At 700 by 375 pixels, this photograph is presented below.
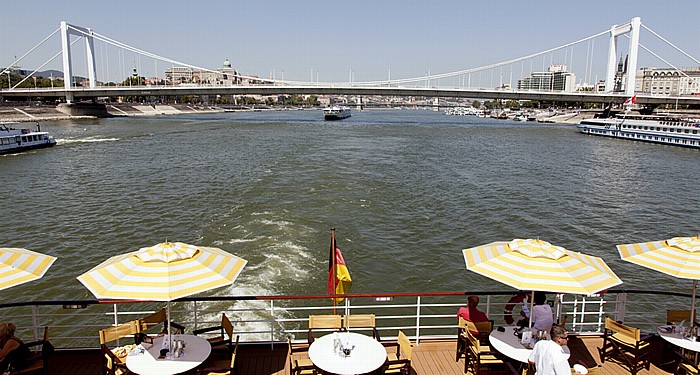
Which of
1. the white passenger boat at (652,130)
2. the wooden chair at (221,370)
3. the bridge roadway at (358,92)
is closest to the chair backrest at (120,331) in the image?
the wooden chair at (221,370)

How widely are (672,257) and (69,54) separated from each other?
98.8m

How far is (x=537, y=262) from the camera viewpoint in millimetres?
4766

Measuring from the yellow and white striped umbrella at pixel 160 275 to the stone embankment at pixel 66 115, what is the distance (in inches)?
2964

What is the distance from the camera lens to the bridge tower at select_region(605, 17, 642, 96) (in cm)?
6772

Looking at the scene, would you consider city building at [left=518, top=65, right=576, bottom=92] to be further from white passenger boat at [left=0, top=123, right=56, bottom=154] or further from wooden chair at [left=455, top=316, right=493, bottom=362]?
wooden chair at [left=455, top=316, right=493, bottom=362]

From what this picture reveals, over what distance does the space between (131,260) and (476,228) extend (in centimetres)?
1303

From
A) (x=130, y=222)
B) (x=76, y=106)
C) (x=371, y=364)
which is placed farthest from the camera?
(x=76, y=106)

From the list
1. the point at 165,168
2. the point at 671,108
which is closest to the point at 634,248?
the point at 165,168

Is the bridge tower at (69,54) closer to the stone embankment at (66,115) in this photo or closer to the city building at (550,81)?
the stone embankment at (66,115)

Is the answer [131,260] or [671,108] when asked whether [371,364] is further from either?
[671,108]

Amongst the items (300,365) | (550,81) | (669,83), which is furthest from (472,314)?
(550,81)

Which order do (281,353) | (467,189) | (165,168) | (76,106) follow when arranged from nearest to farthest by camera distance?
1. (281,353)
2. (467,189)
3. (165,168)
4. (76,106)

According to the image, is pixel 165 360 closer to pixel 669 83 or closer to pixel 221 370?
pixel 221 370

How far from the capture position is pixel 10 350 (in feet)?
15.3
